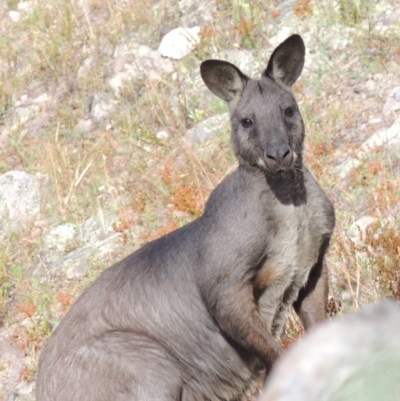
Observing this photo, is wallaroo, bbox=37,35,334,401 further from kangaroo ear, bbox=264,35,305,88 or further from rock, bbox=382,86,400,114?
rock, bbox=382,86,400,114

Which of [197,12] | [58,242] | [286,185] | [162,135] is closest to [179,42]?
[197,12]

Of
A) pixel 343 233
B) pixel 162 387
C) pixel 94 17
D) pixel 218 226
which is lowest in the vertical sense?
pixel 343 233

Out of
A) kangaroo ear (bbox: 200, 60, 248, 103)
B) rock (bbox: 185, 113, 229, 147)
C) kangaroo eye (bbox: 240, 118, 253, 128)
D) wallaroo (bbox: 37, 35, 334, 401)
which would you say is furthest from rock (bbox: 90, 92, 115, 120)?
kangaroo eye (bbox: 240, 118, 253, 128)

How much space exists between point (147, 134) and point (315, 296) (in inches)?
175

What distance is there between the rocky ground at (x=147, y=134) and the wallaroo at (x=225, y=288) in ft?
2.47

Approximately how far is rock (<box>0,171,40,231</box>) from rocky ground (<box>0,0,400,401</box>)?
2 cm

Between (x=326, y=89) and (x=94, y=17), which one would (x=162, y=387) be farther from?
(x=94, y=17)

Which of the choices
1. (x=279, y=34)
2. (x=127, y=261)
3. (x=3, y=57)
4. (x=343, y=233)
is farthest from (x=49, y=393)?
(x=3, y=57)

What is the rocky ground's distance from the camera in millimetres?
7199

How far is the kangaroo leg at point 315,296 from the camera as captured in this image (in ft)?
17.3

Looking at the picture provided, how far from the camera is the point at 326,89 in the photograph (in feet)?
28.8

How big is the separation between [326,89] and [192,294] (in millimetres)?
4157

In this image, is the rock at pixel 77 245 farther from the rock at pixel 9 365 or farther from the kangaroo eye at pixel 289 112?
the kangaroo eye at pixel 289 112

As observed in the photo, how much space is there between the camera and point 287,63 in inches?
217
